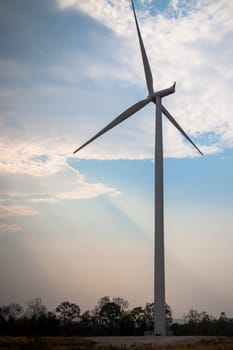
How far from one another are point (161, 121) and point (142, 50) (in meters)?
10.7

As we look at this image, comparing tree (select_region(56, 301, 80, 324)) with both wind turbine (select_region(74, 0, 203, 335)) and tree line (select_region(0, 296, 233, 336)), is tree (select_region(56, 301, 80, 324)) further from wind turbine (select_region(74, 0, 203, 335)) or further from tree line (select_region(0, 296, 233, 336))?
wind turbine (select_region(74, 0, 203, 335))

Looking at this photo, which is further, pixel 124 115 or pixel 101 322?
pixel 101 322

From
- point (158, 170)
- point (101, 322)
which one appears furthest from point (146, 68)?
point (101, 322)

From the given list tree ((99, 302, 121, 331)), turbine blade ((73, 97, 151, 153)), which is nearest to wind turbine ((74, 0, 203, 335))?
turbine blade ((73, 97, 151, 153))

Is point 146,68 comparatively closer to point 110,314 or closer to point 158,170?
point 158,170

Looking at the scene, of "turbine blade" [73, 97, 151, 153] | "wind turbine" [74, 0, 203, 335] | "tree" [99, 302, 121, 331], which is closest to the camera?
"wind turbine" [74, 0, 203, 335]

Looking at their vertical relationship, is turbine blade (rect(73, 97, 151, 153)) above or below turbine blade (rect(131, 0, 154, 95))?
below

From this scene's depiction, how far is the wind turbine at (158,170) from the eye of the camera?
Answer: 55469mm

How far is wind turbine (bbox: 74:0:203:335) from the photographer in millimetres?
55469

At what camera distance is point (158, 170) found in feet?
193

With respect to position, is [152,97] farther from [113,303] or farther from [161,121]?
[113,303]

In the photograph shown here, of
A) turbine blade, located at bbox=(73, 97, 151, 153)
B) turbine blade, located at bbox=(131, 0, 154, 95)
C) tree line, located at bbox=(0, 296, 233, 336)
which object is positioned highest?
turbine blade, located at bbox=(131, 0, 154, 95)

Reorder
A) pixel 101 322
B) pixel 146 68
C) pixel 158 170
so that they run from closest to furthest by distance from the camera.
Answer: pixel 158 170, pixel 146 68, pixel 101 322

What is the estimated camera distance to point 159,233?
186 feet
